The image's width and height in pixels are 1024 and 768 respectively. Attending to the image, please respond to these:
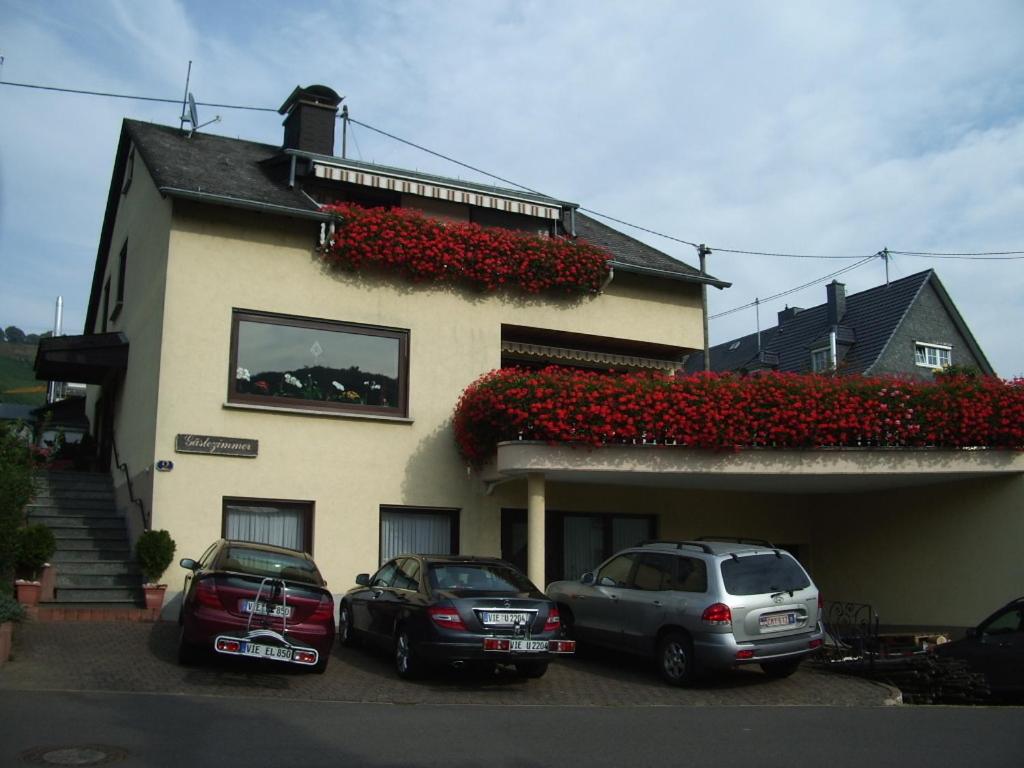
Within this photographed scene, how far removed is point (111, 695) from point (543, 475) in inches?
297

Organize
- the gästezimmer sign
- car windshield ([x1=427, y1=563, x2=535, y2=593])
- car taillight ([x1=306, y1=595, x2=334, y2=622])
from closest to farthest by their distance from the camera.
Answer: car taillight ([x1=306, y1=595, x2=334, y2=622]), car windshield ([x1=427, y1=563, x2=535, y2=593]), the gästezimmer sign

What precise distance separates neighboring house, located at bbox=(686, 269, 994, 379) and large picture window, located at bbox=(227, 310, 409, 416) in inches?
848

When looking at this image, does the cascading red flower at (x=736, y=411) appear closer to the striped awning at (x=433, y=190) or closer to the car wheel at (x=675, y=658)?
the car wheel at (x=675, y=658)

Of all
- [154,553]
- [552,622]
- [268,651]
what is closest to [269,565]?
[268,651]

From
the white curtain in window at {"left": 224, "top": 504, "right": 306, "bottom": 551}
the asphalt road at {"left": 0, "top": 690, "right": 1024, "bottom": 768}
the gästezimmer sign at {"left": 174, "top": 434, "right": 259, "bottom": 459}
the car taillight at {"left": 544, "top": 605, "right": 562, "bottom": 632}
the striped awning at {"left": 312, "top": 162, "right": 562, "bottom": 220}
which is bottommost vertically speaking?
the asphalt road at {"left": 0, "top": 690, "right": 1024, "bottom": 768}

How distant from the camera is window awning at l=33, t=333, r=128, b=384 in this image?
17.7m

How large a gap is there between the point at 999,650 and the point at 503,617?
22.9 ft

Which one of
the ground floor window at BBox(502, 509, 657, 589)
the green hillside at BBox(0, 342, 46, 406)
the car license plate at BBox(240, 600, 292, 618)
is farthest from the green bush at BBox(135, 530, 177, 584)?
the green hillside at BBox(0, 342, 46, 406)

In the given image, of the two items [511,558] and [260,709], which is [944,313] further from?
[260,709]

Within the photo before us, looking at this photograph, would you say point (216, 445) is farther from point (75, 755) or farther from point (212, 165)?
point (75, 755)

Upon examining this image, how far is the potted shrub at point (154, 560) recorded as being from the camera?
14586 millimetres

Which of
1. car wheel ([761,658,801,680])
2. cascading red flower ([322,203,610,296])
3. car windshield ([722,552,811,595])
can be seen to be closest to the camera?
car windshield ([722,552,811,595])

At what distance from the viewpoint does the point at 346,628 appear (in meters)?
14.4

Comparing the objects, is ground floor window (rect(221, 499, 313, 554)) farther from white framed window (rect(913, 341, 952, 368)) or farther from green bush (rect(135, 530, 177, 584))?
white framed window (rect(913, 341, 952, 368))
